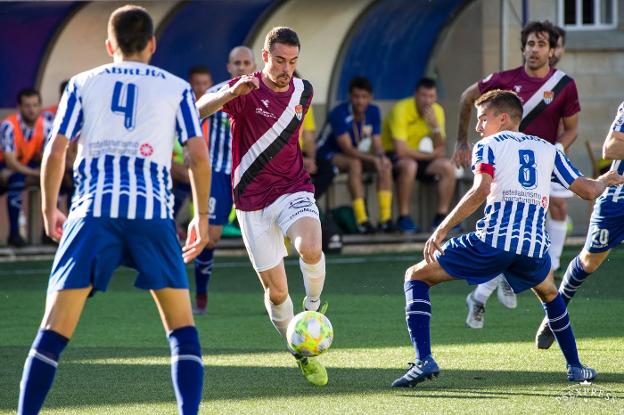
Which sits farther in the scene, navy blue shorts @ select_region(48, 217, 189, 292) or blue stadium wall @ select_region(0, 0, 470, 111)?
blue stadium wall @ select_region(0, 0, 470, 111)

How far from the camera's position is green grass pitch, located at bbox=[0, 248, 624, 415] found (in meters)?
6.67

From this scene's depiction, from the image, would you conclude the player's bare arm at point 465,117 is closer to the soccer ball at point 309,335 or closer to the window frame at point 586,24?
the soccer ball at point 309,335

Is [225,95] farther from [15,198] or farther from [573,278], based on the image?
[15,198]

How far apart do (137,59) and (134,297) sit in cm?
712

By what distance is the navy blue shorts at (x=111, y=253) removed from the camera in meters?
5.40

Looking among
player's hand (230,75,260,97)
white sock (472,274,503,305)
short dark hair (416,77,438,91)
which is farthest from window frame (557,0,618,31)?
player's hand (230,75,260,97)

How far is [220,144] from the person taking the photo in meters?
11.4

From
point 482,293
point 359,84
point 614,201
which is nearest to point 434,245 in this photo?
point 614,201

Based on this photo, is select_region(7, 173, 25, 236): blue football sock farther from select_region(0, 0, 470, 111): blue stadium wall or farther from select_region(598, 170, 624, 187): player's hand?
select_region(598, 170, 624, 187): player's hand

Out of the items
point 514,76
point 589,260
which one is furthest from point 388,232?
point 589,260

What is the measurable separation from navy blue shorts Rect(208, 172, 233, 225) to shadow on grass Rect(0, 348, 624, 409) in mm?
3115

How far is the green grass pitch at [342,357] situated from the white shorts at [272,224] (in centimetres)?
67

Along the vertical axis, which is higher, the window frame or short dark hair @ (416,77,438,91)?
the window frame

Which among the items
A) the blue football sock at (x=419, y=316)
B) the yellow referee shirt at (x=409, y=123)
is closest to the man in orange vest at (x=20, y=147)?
the yellow referee shirt at (x=409, y=123)
